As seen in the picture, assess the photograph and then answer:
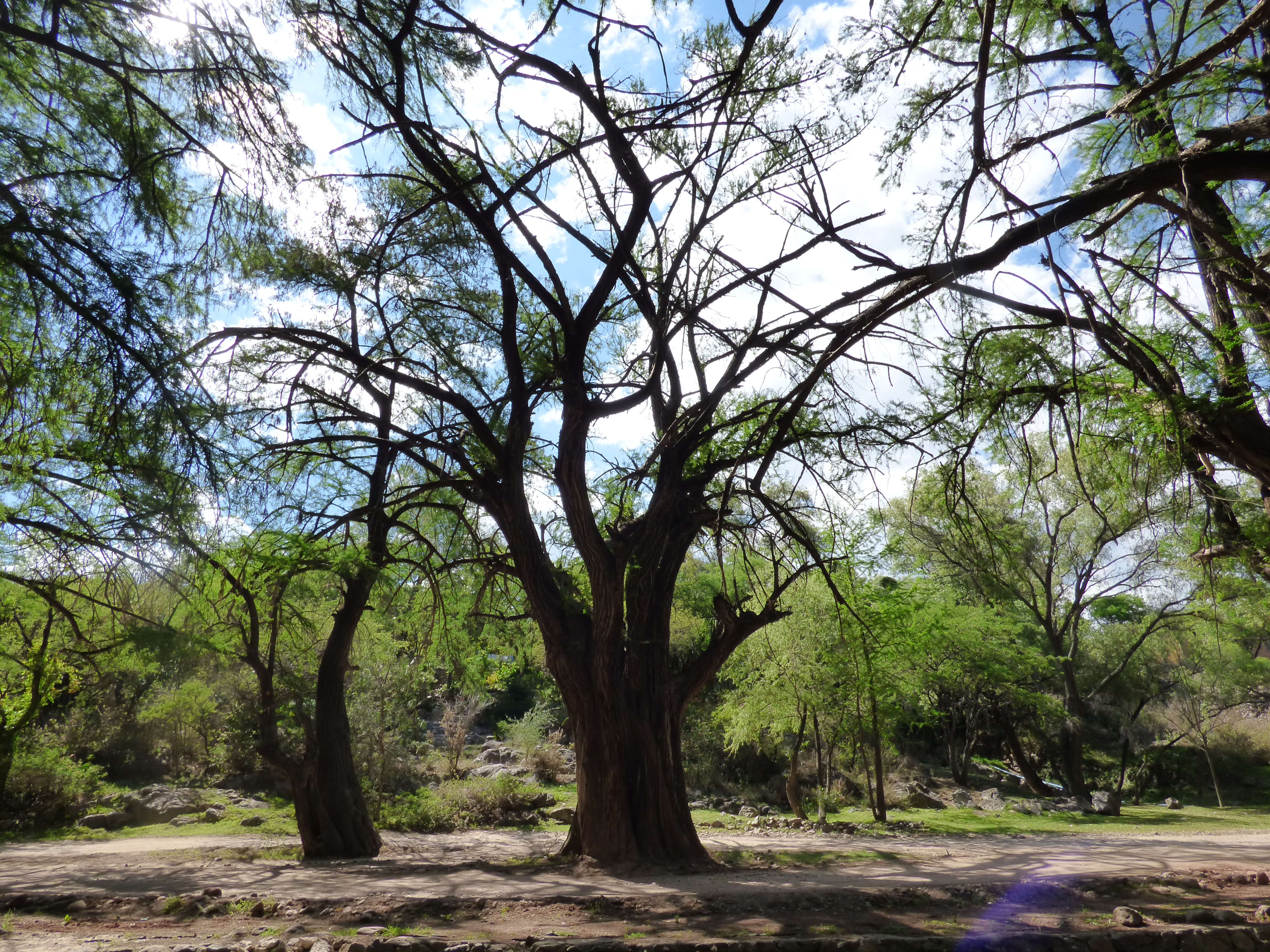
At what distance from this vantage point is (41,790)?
48.3 ft

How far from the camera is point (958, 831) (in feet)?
43.8

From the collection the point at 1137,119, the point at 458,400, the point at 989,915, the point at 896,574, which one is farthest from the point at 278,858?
the point at 896,574

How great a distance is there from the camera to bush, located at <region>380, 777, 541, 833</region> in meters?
13.6

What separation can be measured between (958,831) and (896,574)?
5.65 m

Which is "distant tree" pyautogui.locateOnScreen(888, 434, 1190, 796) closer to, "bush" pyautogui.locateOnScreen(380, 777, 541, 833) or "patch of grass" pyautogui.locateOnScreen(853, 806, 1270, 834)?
"patch of grass" pyautogui.locateOnScreen(853, 806, 1270, 834)

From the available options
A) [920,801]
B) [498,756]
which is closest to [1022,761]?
[920,801]

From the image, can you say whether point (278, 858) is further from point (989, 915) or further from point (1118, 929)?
point (1118, 929)

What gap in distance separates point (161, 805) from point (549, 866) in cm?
1143

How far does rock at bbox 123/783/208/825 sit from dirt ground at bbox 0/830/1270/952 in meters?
5.51

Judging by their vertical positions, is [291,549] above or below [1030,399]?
below

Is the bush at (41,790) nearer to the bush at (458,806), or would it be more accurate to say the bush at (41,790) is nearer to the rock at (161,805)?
the rock at (161,805)

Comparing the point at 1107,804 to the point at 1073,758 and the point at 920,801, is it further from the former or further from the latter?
the point at 920,801

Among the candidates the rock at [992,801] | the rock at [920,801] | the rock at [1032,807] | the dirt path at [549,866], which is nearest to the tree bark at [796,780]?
the dirt path at [549,866]

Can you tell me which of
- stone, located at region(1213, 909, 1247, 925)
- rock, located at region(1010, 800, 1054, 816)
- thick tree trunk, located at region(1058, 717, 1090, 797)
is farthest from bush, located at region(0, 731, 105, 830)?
thick tree trunk, located at region(1058, 717, 1090, 797)
